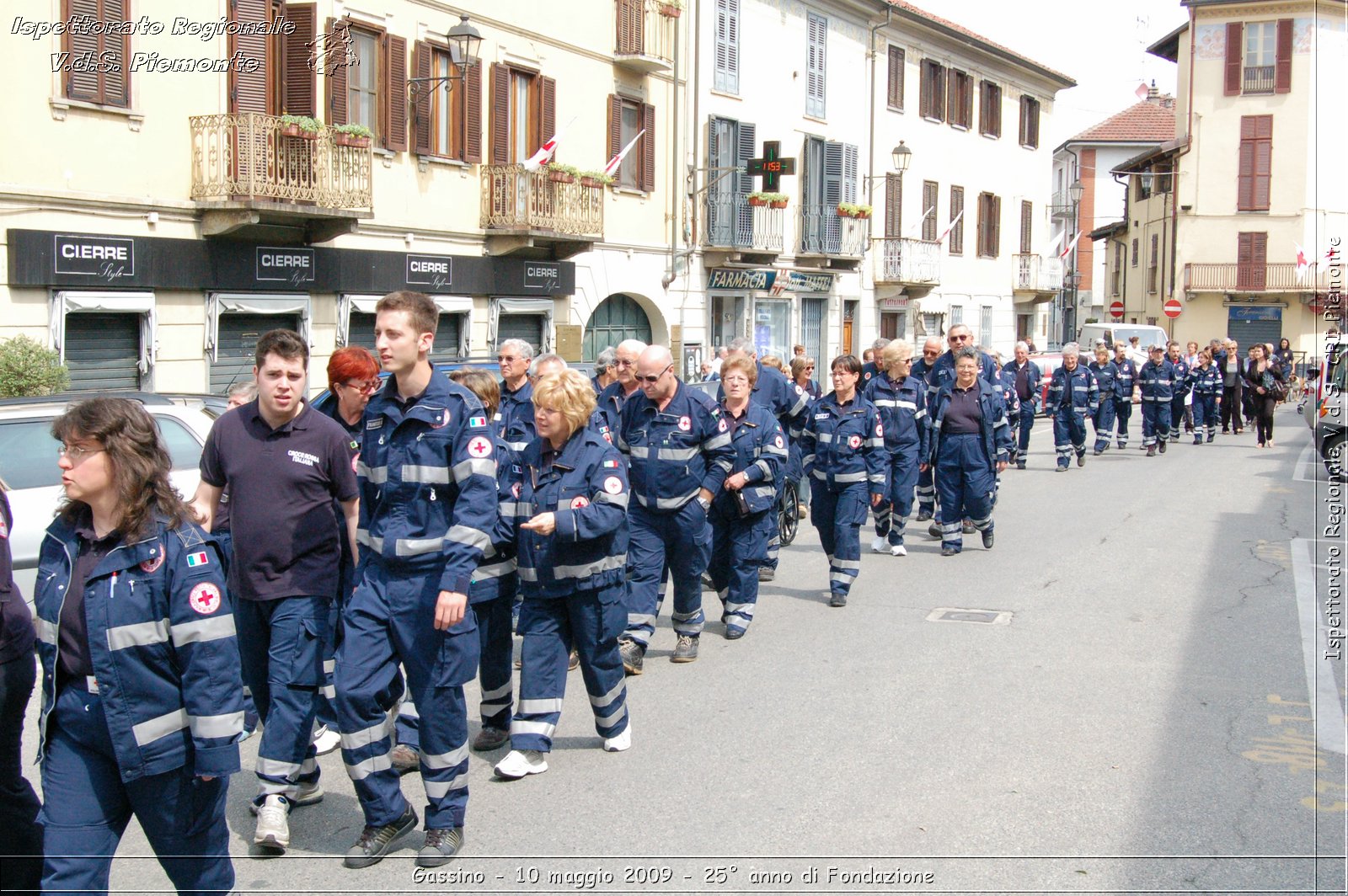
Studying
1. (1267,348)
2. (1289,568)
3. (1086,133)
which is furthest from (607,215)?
(1086,133)

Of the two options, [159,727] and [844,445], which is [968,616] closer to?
[844,445]

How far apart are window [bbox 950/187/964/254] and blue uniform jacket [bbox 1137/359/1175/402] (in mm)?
15691

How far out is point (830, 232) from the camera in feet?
108

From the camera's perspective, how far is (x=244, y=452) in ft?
17.1

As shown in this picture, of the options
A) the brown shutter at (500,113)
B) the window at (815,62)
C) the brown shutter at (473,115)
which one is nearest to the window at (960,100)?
the window at (815,62)

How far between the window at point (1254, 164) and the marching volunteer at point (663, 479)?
47.8 metres

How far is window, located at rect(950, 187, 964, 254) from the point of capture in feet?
129

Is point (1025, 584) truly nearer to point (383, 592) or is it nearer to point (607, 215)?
point (383, 592)

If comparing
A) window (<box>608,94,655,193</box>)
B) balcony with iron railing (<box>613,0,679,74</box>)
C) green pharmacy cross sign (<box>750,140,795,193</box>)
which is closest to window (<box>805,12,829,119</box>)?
green pharmacy cross sign (<box>750,140,795,193</box>)

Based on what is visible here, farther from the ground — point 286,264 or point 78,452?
point 286,264

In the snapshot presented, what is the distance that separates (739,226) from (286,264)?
1302 centimetres

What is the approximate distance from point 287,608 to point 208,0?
1410 centimetres

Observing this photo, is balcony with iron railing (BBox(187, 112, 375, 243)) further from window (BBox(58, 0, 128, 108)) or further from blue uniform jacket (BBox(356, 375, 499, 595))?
blue uniform jacket (BBox(356, 375, 499, 595))

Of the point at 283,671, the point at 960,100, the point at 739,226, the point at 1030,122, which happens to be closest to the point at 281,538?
the point at 283,671
